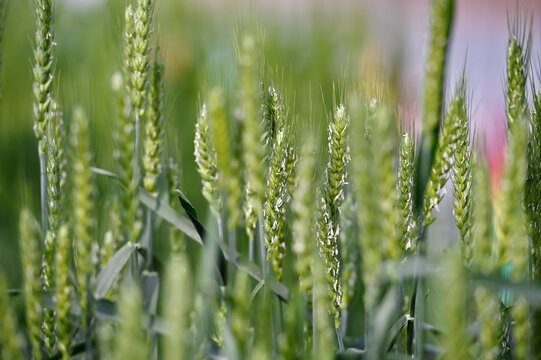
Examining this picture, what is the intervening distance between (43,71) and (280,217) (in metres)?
0.19

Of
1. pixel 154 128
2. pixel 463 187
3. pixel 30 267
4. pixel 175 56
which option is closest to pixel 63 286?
pixel 30 267

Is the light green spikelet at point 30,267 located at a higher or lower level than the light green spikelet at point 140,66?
lower

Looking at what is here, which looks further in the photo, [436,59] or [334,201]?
[334,201]

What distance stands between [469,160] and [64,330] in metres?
0.27

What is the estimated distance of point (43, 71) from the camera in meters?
0.42

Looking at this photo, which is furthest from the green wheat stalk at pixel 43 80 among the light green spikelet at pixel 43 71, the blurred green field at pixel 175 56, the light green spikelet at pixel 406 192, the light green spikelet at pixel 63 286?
the blurred green field at pixel 175 56

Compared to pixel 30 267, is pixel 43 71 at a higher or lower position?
higher

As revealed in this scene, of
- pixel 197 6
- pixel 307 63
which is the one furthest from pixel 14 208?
pixel 197 6

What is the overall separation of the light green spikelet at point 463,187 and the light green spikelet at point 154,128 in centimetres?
19

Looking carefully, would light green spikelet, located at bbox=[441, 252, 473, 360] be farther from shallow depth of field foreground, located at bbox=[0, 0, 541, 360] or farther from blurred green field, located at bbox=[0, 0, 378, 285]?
blurred green field, located at bbox=[0, 0, 378, 285]

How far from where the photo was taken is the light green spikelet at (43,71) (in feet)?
1.38

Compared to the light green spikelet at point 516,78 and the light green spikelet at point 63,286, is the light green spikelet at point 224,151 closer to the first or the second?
the light green spikelet at point 63,286

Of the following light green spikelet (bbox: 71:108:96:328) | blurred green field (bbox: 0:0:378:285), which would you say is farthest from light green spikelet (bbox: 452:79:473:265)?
blurred green field (bbox: 0:0:378:285)

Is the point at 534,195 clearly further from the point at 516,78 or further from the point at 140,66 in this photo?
the point at 140,66
